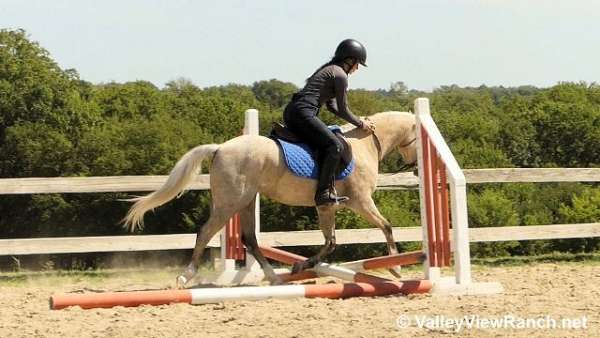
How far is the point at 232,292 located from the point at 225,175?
106 cm

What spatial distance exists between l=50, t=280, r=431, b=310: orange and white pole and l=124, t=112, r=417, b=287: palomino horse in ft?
2.57

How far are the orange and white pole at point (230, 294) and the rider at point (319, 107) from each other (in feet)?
2.97

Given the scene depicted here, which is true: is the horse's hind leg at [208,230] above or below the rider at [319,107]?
below

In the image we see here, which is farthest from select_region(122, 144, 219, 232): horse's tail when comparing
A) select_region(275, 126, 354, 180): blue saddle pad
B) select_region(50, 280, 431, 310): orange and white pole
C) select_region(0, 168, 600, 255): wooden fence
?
select_region(0, 168, 600, 255): wooden fence

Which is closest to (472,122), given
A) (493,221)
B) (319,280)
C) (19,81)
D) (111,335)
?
(493,221)

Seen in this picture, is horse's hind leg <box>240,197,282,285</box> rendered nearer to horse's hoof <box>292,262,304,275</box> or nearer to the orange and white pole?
horse's hoof <box>292,262,304,275</box>

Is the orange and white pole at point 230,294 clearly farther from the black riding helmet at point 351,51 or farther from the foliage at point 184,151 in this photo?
the foliage at point 184,151

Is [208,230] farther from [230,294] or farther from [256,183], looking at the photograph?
[230,294]

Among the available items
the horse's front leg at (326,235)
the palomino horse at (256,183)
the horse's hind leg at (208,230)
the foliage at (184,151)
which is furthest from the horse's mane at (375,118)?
the foliage at (184,151)

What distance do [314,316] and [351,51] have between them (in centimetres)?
244

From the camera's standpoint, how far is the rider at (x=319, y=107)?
6.91 m

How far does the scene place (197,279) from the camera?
27.7 feet

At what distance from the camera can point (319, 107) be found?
7.04 meters

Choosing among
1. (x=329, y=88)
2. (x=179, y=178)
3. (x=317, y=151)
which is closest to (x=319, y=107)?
(x=329, y=88)
